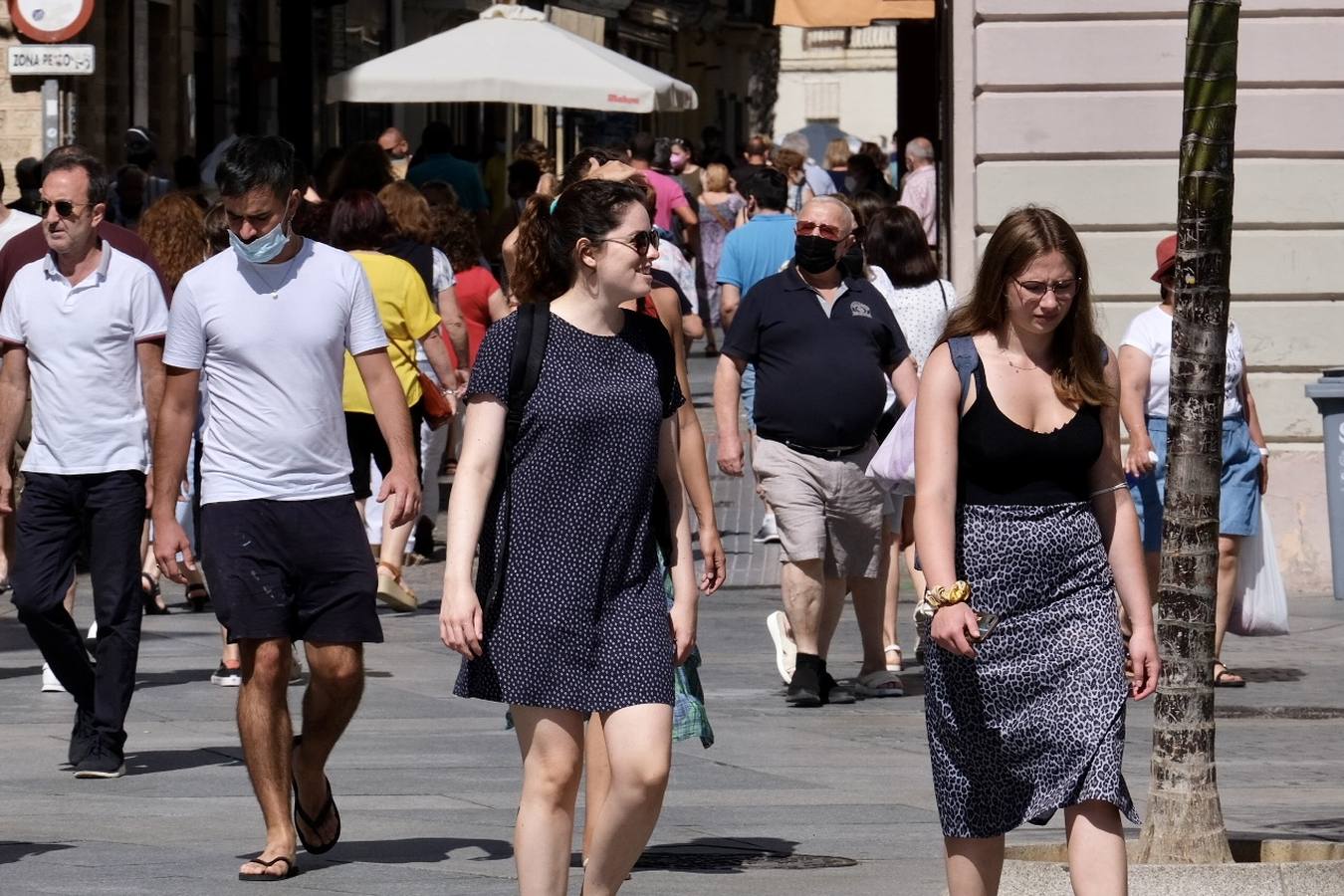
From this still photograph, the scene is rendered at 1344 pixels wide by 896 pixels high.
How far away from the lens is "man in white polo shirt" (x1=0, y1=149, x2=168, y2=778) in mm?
8602

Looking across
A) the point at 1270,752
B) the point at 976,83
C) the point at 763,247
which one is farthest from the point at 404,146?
the point at 1270,752

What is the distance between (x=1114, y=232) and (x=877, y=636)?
3.54m

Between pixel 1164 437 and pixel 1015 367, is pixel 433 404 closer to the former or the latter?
pixel 1164 437

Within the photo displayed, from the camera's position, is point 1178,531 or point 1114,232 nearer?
point 1178,531

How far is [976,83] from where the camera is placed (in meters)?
13.1

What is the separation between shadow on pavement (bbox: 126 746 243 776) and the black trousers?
0.22 meters

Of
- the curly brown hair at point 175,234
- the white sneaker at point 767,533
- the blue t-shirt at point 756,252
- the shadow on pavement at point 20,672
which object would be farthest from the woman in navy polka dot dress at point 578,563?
the white sneaker at point 767,533

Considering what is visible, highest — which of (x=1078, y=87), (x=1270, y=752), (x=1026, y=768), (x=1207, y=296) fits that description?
(x=1078, y=87)

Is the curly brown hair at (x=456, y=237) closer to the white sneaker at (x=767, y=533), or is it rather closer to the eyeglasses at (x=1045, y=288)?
the white sneaker at (x=767, y=533)

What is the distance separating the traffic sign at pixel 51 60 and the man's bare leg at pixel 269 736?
9.69m

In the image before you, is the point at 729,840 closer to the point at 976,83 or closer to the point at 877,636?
the point at 877,636

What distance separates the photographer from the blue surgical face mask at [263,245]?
6949mm

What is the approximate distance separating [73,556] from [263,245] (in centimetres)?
218

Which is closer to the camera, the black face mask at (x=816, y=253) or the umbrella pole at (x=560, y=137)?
the black face mask at (x=816, y=253)
